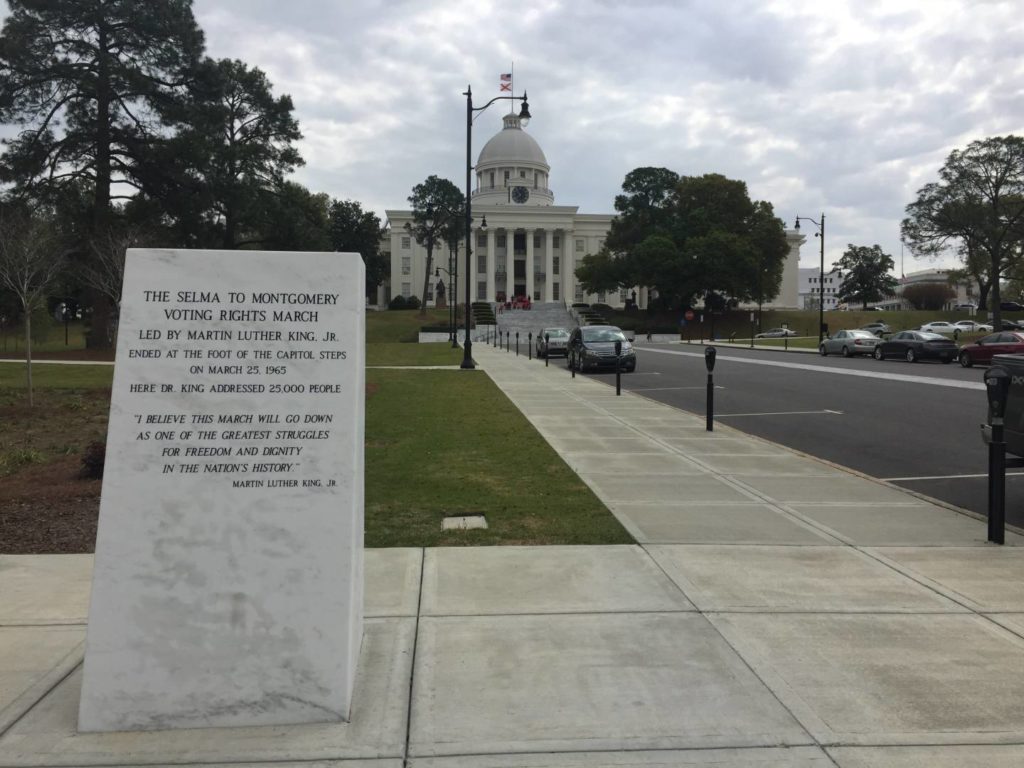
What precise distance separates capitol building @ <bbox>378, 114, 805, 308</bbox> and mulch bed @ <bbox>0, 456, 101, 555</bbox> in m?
105

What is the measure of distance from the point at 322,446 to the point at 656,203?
314 feet

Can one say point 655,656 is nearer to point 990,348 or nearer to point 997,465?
point 997,465

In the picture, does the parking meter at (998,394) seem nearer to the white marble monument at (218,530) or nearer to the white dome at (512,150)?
the white marble monument at (218,530)

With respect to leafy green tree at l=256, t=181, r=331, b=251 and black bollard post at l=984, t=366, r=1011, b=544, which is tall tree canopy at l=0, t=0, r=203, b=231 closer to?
leafy green tree at l=256, t=181, r=331, b=251

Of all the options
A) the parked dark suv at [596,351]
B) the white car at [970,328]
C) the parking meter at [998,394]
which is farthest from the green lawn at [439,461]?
the white car at [970,328]

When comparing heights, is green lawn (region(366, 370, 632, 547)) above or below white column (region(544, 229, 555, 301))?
below

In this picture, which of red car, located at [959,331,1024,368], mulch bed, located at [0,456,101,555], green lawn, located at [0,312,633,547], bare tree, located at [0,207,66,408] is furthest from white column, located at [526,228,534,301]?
mulch bed, located at [0,456,101,555]

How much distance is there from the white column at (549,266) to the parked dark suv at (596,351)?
90.8m

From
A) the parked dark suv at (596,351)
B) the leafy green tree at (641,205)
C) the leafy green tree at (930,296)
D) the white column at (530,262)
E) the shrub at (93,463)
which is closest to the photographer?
the shrub at (93,463)

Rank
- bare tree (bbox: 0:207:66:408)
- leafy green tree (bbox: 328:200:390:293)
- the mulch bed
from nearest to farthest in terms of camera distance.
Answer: the mulch bed → bare tree (bbox: 0:207:66:408) → leafy green tree (bbox: 328:200:390:293)

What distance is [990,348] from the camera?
30.0 meters

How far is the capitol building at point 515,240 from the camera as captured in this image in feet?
378

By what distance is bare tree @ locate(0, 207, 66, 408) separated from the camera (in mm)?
24797

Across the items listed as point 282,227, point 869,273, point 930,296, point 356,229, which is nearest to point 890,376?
point 282,227
